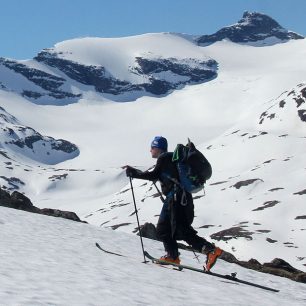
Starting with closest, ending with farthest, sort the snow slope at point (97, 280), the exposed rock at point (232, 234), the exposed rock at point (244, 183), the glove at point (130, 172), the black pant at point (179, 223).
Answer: the snow slope at point (97, 280) → the glove at point (130, 172) → the black pant at point (179, 223) → the exposed rock at point (232, 234) → the exposed rock at point (244, 183)

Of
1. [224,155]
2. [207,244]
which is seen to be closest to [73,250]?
[207,244]

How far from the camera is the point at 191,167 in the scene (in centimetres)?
1088

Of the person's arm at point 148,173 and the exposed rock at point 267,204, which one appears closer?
the person's arm at point 148,173

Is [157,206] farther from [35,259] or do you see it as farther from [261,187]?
[35,259]

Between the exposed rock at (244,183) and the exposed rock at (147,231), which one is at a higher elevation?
the exposed rock at (244,183)

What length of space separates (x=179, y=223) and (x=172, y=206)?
0.41m

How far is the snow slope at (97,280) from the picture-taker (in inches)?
313

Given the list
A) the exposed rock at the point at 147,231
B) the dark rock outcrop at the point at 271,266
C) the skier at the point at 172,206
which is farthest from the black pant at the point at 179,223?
the exposed rock at the point at 147,231

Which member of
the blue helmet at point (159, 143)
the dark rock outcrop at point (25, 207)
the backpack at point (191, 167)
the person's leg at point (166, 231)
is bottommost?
the person's leg at point (166, 231)

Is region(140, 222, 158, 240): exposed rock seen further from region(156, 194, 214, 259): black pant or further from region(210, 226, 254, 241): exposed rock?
region(210, 226, 254, 241): exposed rock

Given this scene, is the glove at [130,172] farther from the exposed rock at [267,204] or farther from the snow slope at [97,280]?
the exposed rock at [267,204]

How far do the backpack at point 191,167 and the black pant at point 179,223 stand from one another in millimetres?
458

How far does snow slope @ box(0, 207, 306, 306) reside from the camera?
7.94m

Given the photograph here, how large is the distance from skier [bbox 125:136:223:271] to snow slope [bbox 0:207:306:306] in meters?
0.60
